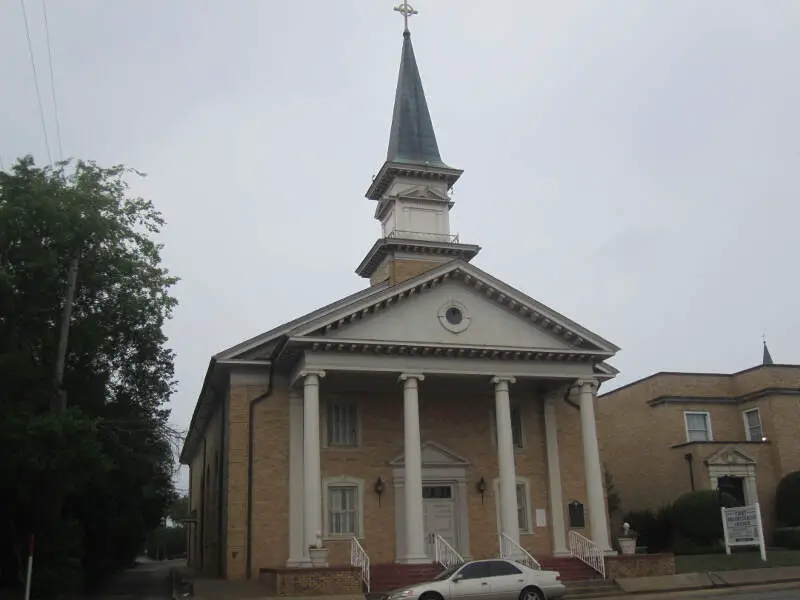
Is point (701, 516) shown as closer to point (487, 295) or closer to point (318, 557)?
point (487, 295)

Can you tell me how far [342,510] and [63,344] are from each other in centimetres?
1069

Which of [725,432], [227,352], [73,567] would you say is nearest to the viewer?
[73,567]

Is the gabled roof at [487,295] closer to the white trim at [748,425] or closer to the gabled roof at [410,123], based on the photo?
the gabled roof at [410,123]

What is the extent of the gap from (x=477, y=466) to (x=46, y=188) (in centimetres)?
1744

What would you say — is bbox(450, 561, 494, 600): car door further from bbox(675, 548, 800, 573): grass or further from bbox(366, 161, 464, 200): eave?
bbox(366, 161, 464, 200): eave

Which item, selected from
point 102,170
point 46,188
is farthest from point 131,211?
point 46,188

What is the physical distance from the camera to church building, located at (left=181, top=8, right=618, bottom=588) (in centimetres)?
2739

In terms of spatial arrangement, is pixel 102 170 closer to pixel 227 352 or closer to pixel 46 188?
pixel 46 188

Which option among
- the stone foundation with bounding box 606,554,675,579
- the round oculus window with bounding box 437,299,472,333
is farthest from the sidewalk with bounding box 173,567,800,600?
the round oculus window with bounding box 437,299,472,333

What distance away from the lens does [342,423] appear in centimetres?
3027

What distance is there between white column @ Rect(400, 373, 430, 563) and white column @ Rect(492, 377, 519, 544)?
274 centimetres

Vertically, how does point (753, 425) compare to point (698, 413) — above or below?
below

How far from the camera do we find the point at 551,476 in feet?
103

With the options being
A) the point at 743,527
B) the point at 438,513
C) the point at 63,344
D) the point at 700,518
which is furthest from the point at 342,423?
the point at 700,518
